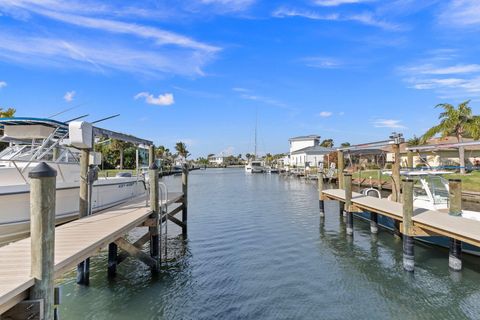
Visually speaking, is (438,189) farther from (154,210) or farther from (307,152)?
(307,152)

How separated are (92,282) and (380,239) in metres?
10.8

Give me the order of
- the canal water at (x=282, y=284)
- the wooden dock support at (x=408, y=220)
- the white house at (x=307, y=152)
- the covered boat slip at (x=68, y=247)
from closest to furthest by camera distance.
Answer: the covered boat slip at (x=68, y=247)
the canal water at (x=282, y=284)
the wooden dock support at (x=408, y=220)
the white house at (x=307, y=152)

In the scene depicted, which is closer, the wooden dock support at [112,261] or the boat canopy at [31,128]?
the wooden dock support at [112,261]

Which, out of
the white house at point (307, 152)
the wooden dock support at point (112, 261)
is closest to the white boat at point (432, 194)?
the wooden dock support at point (112, 261)

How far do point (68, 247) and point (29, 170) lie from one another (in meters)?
5.68

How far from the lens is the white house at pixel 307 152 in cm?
8512

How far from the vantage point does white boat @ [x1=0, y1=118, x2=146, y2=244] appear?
10.1 metres

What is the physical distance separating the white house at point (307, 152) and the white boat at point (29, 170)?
212 ft

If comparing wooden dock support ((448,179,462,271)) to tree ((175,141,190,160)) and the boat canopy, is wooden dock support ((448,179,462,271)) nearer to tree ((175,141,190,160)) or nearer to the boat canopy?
the boat canopy

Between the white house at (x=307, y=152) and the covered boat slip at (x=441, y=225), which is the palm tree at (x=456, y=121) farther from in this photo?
the white house at (x=307, y=152)

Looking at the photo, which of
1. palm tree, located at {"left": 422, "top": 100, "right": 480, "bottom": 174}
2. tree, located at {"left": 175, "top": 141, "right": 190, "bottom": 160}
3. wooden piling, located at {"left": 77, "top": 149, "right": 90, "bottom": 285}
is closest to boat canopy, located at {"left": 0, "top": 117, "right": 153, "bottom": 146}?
wooden piling, located at {"left": 77, "top": 149, "right": 90, "bottom": 285}

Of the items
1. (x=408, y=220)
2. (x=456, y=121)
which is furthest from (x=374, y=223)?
(x=456, y=121)

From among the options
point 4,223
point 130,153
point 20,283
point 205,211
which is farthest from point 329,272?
point 130,153

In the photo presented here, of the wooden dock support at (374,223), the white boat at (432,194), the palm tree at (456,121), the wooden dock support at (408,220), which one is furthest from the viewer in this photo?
the palm tree at (456,121)
